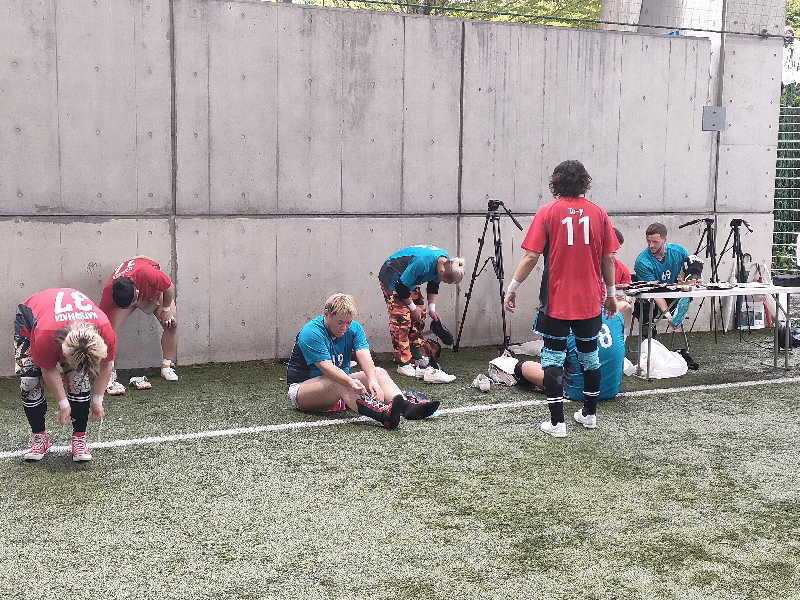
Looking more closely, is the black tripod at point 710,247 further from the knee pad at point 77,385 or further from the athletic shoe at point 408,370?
the knee pad at point 77,385

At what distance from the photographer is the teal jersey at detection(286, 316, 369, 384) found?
6.40 meters

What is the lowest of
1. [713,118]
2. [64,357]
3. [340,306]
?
[64,357]

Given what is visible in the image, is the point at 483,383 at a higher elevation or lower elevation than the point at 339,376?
lower

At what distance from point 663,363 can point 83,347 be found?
528 cm

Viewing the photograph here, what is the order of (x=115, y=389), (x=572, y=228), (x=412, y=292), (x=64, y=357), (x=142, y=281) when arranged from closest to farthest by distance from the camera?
(x=64, y=357)
(x=572, y=228)
(x=115, y=389)
(x=142, y=281)
(x=412, y=292)

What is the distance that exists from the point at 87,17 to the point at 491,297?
4.78 meters

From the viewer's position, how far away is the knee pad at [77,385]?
5219mm

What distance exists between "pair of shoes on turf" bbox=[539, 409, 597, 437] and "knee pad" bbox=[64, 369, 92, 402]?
117 inches

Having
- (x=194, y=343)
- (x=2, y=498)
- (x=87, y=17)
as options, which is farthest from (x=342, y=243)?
(x=2, y=498)

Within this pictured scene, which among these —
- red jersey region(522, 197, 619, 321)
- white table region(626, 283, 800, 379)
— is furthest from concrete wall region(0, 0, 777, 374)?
red jersey region(522, 197, 619, 321)

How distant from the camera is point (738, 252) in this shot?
35.7 feet

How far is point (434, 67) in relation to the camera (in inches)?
369

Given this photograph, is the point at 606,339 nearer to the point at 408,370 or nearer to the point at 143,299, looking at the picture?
the point at 408,370

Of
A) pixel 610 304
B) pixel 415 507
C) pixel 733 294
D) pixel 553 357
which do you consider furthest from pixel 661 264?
pixel 415 507
